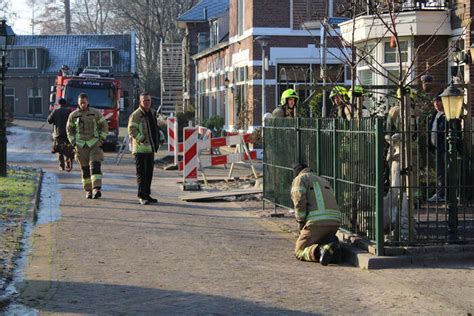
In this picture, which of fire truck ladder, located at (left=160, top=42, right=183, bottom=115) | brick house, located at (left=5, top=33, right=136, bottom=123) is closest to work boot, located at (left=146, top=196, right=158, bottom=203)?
fire truck ladder, located at (left=160, top=42, right=183, bottom=115)

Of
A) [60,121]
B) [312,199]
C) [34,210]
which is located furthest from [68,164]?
[312,199]

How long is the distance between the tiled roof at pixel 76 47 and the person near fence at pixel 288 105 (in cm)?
5670

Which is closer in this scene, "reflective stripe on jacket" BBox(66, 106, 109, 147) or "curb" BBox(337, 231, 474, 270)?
"curb" BBox(337, 231, 474, 270)

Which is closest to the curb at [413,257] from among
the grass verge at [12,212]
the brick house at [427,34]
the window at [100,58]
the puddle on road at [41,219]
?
the puddle on road at [41,219]

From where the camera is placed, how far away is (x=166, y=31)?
226ft

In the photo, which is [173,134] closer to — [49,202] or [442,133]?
[49,202]

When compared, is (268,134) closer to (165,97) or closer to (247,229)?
(247,229)

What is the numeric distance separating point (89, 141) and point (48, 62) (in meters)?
59.3

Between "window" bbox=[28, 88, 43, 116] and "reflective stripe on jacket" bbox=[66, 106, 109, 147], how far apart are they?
5724 centimetres

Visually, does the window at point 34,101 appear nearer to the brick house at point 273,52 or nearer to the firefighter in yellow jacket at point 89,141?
the brick house at point 273,52

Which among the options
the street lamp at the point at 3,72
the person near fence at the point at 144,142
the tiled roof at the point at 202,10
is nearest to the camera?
the person near fence at the point at 144,142

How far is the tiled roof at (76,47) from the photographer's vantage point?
71938 millimetres

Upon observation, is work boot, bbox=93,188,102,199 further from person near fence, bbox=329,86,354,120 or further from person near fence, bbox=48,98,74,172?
person near fence, bbox=48,98,74,172

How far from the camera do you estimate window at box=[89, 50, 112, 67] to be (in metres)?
72.5
